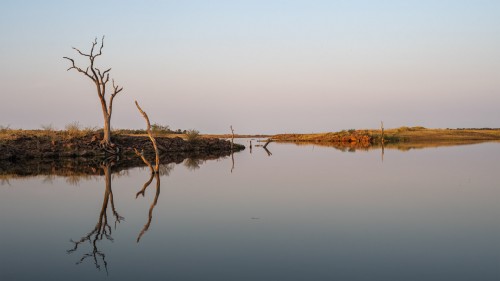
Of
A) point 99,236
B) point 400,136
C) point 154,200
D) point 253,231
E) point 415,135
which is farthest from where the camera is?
point 415,135

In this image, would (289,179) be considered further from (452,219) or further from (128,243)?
(128,243)

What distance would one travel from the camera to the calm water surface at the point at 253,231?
7379 mm

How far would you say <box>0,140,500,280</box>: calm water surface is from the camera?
7.38 m

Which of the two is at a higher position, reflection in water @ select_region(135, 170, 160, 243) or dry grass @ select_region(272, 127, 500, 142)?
dry grass @ select_region(272, 127, 500, 142)

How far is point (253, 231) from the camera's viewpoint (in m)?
10.1

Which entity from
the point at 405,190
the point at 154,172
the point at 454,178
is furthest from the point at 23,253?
the point at 454,178

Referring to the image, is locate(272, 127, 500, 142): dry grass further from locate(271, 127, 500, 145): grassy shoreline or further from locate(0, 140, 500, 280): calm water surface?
locate(0, 140, 500, 280): calm water surface

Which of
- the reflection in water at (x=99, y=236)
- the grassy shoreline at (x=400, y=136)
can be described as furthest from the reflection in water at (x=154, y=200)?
the grassy shoreline at (x=400, y=136)

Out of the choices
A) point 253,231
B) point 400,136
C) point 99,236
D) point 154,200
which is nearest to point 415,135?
point 400,136

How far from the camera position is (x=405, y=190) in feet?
53.5

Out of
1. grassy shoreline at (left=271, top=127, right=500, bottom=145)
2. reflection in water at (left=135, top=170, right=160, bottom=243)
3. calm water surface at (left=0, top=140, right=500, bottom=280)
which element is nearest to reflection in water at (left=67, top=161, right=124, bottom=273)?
calm water surface at (left=0, top=140, right=500, bottom=280)

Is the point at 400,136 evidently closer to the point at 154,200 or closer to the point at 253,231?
the point at 154,200

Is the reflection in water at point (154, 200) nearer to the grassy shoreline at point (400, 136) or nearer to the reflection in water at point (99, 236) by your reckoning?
the reflection in water at point (99, 236)

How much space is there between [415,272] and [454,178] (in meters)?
14.2
